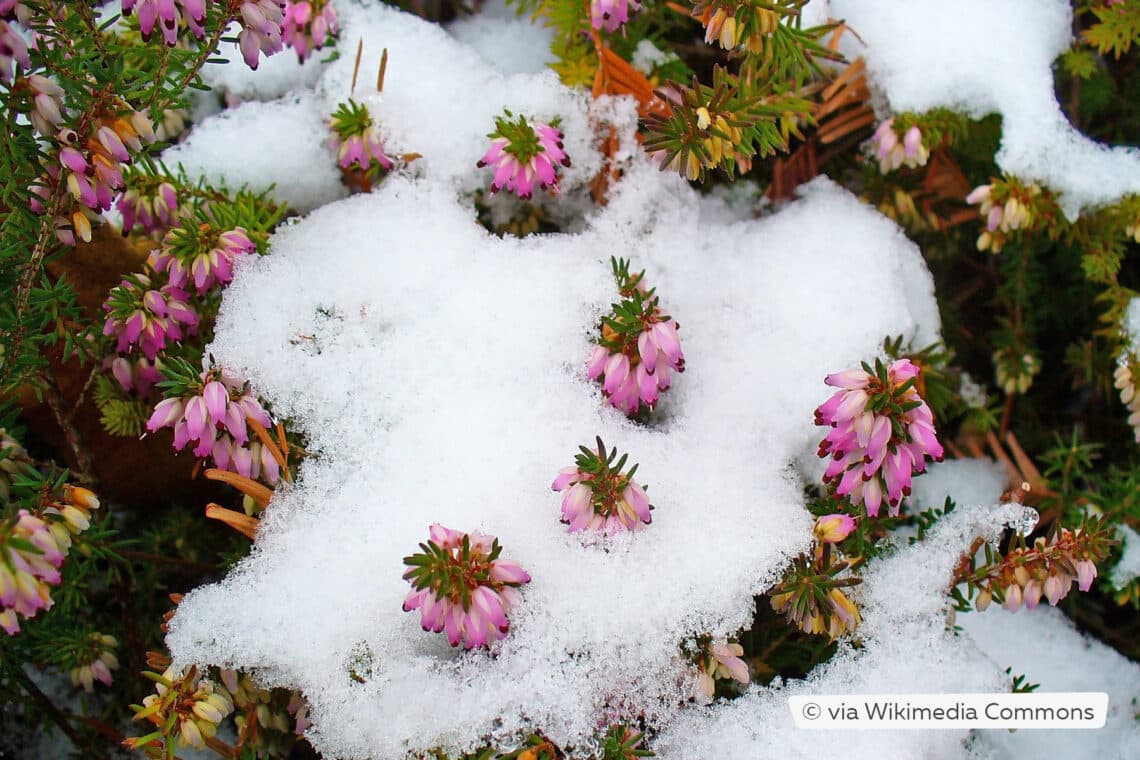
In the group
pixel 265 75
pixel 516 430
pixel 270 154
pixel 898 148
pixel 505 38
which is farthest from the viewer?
pixel 505 38

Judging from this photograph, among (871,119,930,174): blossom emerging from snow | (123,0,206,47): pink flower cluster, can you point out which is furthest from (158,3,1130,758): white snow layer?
(123,0,206,47): pink flower cluster

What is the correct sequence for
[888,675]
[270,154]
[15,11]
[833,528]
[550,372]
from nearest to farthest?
[15,11] < [833,528] < [888,675] < [550,372] < [270,154]

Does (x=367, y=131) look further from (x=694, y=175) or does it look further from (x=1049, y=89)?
(x=1049, y=89)

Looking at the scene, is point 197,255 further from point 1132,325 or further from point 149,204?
point 1132,325

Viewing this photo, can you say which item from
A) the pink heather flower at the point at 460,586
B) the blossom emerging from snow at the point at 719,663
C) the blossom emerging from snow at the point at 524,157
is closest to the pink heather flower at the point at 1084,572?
the blossom emerging from snow at the point at 719,663

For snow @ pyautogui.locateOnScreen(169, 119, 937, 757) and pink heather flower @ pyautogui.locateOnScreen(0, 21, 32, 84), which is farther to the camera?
snow @ pyautogui.locateOnScreen(169, 119, 937, 757)

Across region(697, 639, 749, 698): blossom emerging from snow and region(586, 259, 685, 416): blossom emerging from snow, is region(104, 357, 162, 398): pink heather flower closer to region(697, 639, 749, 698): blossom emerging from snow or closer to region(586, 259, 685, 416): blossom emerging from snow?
region(586, 259, 685, 416): blossom emerging from snow

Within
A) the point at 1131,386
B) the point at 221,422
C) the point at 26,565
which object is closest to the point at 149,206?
the point at 221,422
